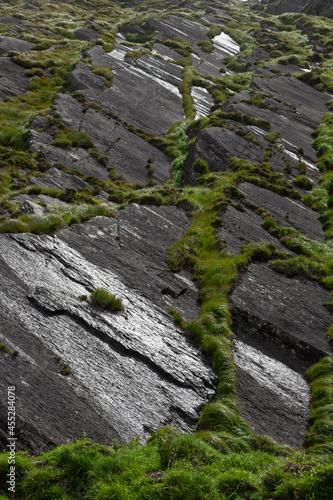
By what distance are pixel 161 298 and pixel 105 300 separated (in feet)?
9.12

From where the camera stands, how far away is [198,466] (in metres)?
8.88

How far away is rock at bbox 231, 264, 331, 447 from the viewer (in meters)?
12.6

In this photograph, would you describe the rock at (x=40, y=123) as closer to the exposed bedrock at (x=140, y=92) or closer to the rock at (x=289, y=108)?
the exposed bedrock at (x=140, y=92)

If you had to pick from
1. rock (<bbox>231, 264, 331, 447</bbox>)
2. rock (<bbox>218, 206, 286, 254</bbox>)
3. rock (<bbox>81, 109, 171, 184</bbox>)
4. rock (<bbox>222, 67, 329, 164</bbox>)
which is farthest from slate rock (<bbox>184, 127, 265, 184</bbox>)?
rock (<bbox>231, 264, 331, 447</bbox>)

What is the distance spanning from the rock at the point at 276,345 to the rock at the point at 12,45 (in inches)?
1791

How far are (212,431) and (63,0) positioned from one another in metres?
124

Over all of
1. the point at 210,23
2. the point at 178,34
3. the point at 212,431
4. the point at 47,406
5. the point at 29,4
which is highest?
the point at 210,23

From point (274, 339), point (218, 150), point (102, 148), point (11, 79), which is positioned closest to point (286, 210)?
point (218, 150)

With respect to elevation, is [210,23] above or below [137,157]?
above

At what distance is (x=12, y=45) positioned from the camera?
1922 inches

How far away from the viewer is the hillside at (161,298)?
9133 mm

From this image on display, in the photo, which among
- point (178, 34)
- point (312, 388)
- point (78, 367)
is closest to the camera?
point (78, 367)

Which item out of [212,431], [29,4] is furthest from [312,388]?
[29,4]

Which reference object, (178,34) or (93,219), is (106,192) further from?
(178,34)
